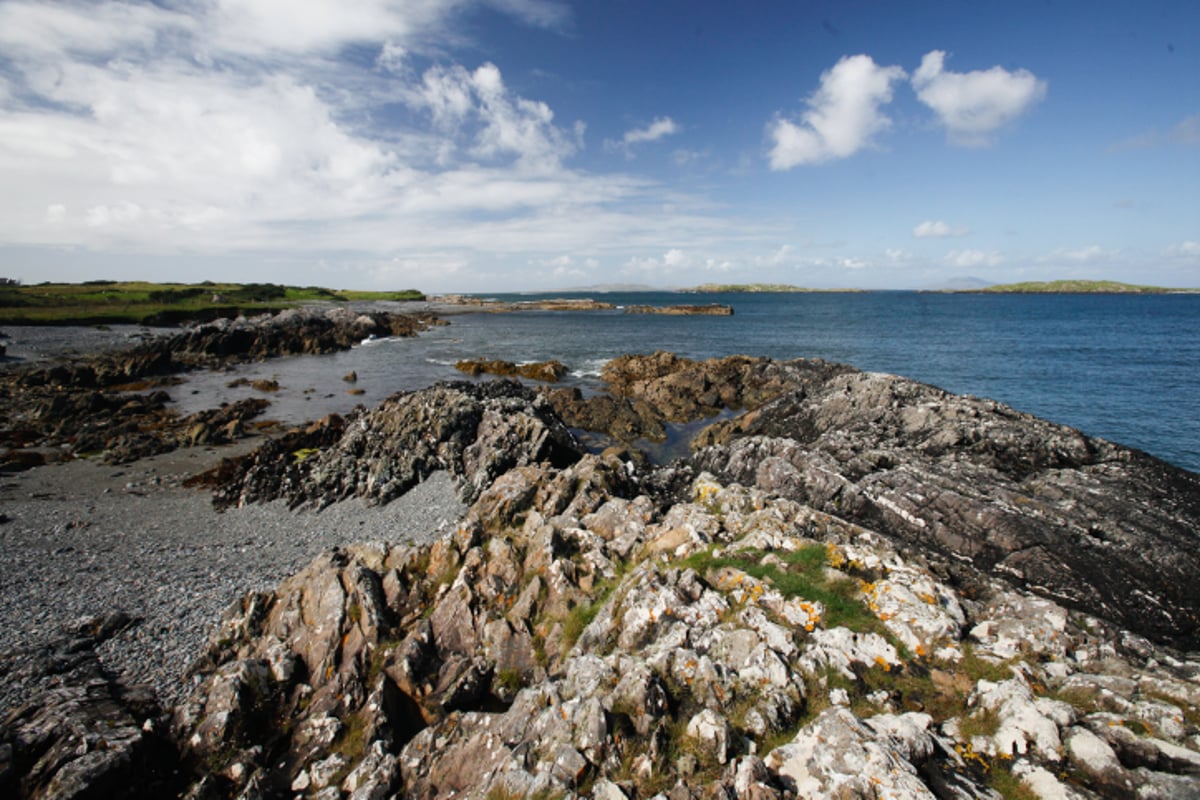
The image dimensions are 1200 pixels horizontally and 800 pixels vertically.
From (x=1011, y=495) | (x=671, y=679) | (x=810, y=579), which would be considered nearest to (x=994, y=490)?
(x=1011, y=495)

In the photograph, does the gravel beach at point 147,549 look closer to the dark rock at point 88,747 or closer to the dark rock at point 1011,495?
the dark rock at point 88,747

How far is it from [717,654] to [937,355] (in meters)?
83.9

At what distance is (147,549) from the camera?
76.8ft

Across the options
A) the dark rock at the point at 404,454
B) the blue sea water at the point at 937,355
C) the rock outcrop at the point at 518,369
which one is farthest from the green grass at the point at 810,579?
the rock outcrop at the point at 518,369

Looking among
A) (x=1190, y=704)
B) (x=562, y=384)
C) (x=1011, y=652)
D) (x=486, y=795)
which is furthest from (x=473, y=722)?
(x=562, y=384)

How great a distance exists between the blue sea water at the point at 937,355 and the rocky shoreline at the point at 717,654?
25627 millimetres

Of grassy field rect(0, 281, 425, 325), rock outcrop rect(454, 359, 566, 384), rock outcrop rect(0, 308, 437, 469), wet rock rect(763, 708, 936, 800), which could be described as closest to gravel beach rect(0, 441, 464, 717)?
rock outcrop rect(0, 308, 437, 469)

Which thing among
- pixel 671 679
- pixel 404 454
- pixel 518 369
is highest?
pixel 518 369

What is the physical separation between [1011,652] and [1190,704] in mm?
2363

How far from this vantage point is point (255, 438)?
40.4 metres

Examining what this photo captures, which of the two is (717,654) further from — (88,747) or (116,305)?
(116,305)

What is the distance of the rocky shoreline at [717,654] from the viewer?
840cm

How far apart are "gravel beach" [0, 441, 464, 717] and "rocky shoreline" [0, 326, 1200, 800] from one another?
110 cm

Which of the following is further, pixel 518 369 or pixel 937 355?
pixel 937 355
